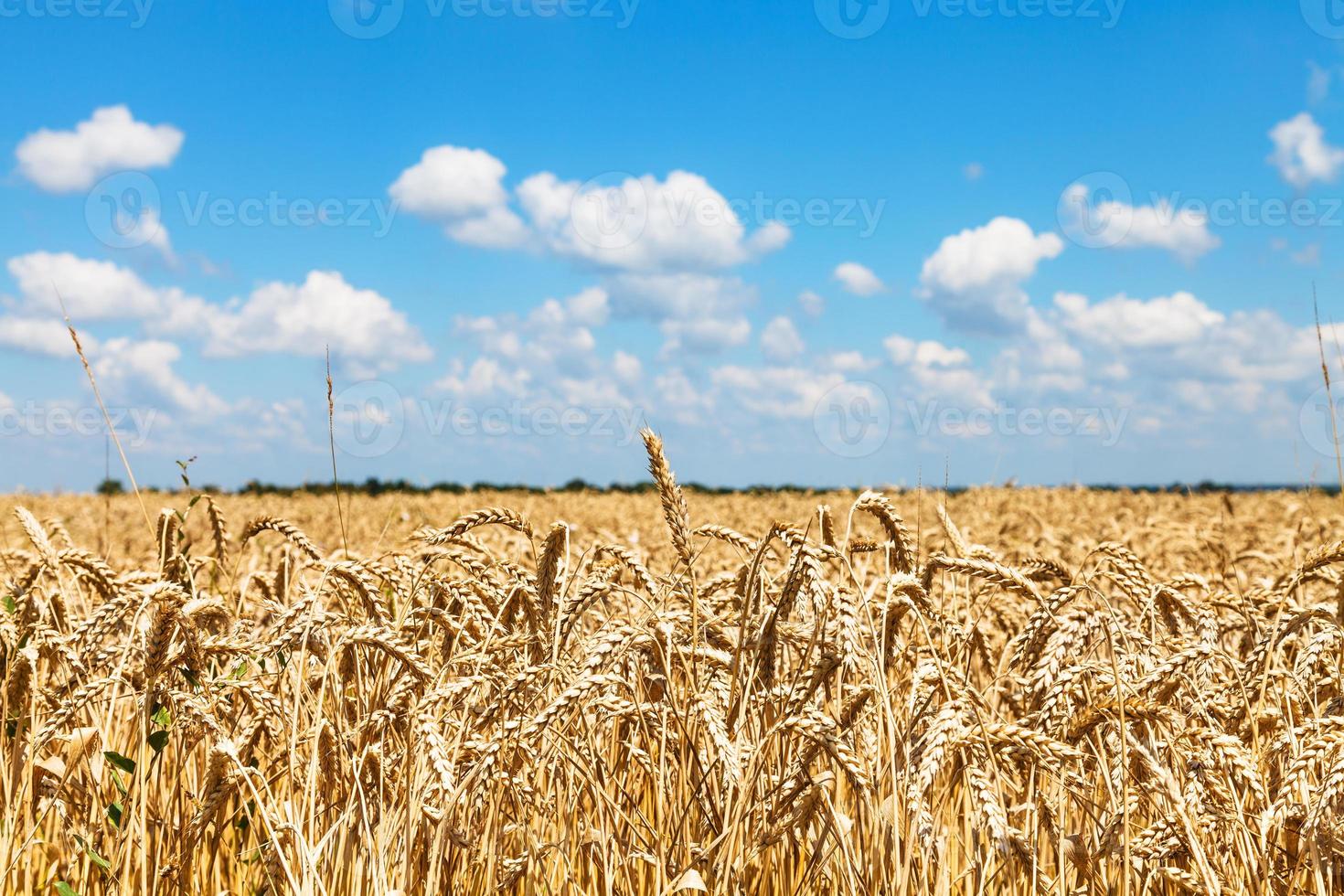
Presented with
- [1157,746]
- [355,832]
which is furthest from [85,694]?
[1157,746]

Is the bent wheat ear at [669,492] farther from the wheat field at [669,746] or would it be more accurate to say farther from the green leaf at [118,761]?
the green leaf at [118,761]

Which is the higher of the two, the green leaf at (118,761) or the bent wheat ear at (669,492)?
the bent wheat ear at (669,492)

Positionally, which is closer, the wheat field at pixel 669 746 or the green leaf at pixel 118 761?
the wheat field at pixel 669 746

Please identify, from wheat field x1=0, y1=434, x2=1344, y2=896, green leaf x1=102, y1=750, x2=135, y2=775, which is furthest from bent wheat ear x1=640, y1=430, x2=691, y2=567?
green leaf x1=102, y1=750, x2=135, y2=775

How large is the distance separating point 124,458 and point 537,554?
5.68 ft

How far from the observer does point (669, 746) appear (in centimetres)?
295

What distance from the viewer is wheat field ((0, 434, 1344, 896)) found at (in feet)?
7.70

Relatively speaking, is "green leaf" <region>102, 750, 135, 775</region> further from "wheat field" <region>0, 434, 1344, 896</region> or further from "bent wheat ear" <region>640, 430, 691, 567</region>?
"bent wheat ear" <region>640, 430, 691, 567</region>

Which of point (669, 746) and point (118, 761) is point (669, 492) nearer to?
point (669, 746)

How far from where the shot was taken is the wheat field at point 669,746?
7.70 ft

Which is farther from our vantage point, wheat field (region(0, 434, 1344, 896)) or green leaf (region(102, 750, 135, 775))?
green leaf (region(102, 750, 135, 775))

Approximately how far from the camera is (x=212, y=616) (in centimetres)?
343

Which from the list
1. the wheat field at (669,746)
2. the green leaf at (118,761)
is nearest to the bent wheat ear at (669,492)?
the wheat field at (669,746)

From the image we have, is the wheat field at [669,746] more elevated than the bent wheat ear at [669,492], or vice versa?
the bent wheat ear at [669,492]
